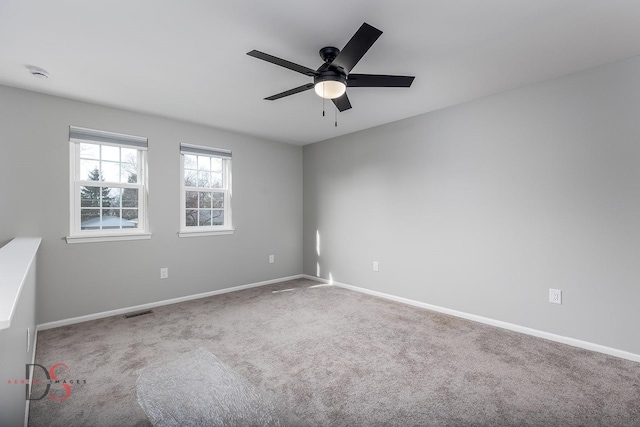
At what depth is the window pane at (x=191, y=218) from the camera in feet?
13.3

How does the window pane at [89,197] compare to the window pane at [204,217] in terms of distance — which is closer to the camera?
the window pane at [89,197]

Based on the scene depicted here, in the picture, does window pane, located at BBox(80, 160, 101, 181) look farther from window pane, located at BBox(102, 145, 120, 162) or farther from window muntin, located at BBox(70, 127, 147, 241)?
window pane, located at BBox(102, 145, 120, 162)

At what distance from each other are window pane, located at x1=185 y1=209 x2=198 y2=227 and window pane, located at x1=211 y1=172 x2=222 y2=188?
46 centimetres

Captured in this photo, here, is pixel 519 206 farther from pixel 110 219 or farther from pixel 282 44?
pixel 110 219

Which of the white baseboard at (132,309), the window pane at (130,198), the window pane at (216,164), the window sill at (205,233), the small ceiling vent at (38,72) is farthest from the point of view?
the window pane at (216,164)

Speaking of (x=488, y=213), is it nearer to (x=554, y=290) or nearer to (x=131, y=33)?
(x=554, y=290)

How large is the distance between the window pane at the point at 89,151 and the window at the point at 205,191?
0.88m

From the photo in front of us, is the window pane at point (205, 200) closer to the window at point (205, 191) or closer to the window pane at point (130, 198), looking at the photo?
the window at point (205, 191)

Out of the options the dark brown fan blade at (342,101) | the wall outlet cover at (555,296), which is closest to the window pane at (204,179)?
the dark brown fan blade at (342,101)

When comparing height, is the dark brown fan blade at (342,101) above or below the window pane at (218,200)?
above

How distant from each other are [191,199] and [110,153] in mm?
1047

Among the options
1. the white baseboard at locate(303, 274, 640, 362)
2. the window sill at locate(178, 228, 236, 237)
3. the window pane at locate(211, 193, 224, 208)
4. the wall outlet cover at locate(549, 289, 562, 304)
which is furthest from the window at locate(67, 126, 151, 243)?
the wall outlet cover at locate(549, 289, 562, 304)

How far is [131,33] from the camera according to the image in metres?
2.01

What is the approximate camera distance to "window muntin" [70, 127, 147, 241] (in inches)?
126
